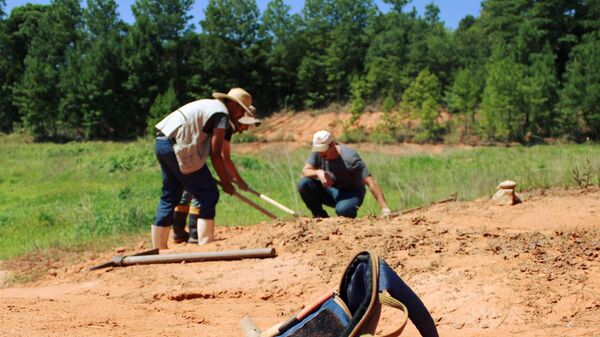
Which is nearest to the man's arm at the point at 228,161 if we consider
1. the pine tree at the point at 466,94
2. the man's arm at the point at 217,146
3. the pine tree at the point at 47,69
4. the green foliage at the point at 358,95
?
the man's arm at the point at 217,146

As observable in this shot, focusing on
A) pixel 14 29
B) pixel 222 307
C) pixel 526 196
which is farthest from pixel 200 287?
pixel 14 29

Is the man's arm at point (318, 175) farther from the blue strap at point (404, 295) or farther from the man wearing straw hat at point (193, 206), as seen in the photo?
the blue strap at point (404, 295)

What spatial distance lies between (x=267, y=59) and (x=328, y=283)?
39.7m

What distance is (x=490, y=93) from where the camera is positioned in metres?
31.3

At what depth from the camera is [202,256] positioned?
566 centimetres

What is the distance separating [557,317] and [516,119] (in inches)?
1172

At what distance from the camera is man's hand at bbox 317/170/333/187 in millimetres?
7324

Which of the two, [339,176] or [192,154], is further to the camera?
[339,176]

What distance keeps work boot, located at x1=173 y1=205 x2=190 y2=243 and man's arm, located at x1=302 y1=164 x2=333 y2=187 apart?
55.3 inches

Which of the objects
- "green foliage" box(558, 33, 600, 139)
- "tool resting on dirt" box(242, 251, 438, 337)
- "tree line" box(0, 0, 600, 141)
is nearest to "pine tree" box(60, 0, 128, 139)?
"tree line" box(0, 0, 600, 141)

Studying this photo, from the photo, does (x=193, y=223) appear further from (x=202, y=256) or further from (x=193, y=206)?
(x=202, y=256)

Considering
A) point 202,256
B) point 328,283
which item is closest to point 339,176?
point 202,256

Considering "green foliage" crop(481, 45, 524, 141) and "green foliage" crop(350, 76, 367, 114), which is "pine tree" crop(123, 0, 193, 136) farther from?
"green foliage" crop(481, 45, 524, 141)

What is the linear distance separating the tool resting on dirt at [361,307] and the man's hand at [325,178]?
4273mm
